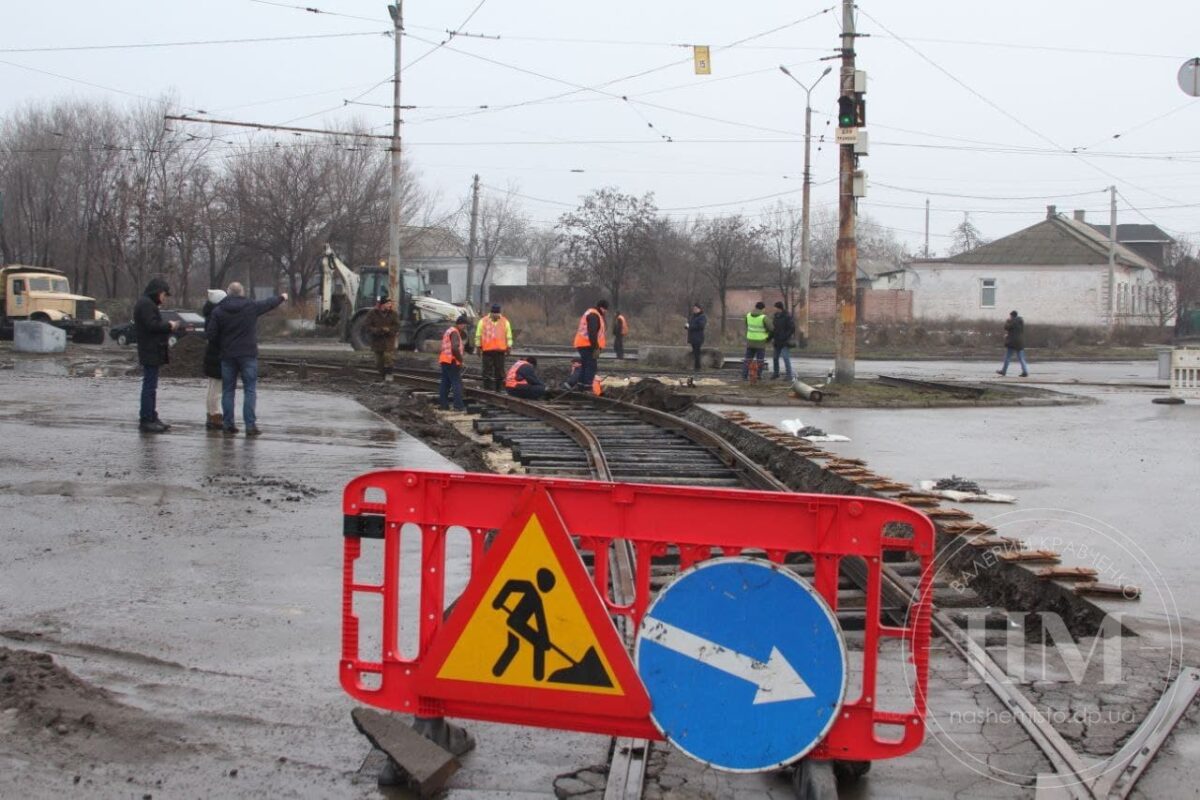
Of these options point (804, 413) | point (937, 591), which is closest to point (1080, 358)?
point (804, 413)

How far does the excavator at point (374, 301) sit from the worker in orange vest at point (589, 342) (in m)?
16.1

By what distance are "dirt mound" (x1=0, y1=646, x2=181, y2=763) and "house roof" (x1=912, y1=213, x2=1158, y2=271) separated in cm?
6442

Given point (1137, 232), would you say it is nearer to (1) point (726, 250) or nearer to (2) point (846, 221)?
(1) point (726, 250)

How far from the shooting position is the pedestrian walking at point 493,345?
830 inches

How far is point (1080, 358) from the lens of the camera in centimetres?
4119

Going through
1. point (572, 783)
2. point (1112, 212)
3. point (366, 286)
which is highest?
point (1112, 212)

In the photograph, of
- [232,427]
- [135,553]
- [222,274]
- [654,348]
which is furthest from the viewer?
[222,274]

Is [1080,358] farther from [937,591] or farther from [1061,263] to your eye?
[937,591]

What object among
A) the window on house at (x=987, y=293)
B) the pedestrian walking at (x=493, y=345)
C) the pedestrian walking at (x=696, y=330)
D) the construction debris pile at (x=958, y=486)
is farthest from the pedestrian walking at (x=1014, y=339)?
the window on house at (x=987, y=293)

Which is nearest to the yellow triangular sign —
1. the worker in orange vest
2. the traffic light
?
the worker in orange vest

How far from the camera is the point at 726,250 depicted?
56.6 m

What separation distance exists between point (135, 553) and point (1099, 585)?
5.56m

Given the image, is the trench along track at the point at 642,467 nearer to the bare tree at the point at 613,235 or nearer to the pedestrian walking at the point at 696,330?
the pedestrian walking at the point at 696,330

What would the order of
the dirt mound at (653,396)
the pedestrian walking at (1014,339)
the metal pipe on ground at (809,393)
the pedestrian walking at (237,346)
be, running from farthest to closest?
the pedestrian walking at (1014,339) < the metal pipe on ground at (809,393) < the dirt mound at (653,396) < the pedestrian walking at (237,346)
